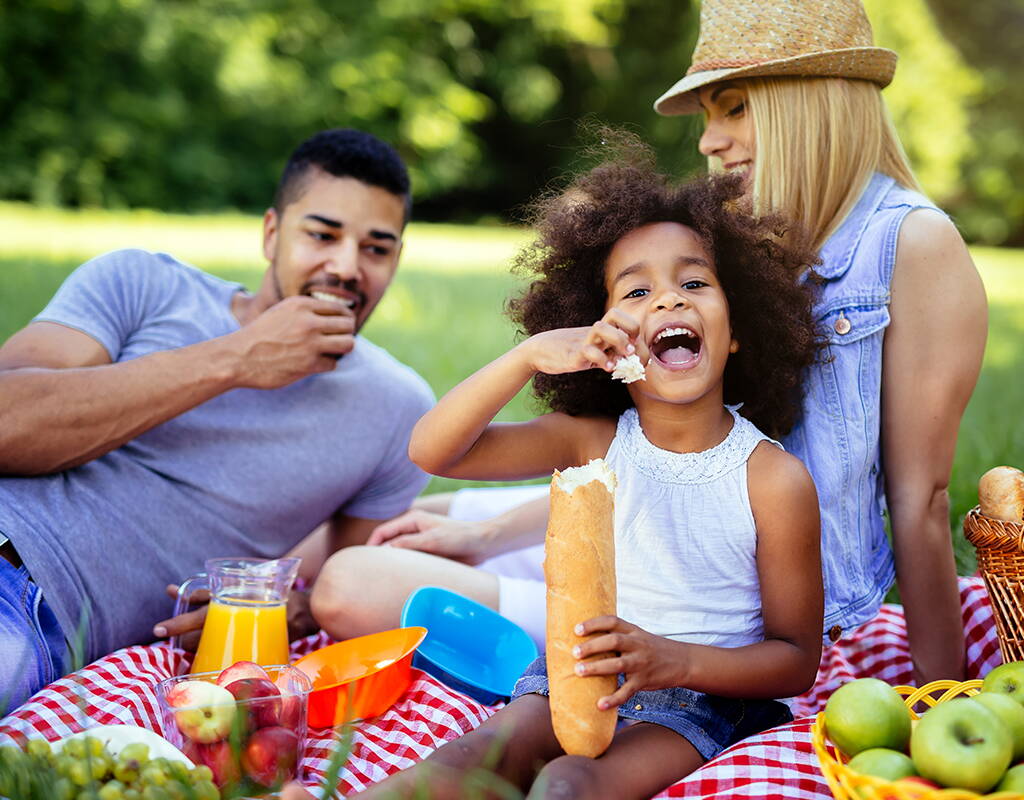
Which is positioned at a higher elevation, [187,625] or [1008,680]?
[1008,680]

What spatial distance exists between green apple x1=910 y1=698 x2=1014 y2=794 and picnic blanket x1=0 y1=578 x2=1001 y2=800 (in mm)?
403

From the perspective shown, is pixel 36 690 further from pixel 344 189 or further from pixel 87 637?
pixel 344 189

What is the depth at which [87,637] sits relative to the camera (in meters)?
2.51

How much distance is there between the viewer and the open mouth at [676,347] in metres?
2.09

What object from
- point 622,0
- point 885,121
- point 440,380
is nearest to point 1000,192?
point 622,0

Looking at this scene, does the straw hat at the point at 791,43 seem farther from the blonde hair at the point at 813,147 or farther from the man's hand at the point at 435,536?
the man's hand at the point at 435,536

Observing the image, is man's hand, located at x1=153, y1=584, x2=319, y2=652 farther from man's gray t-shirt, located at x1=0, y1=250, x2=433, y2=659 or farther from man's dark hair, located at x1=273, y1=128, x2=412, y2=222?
man's dark hair, located at x1=273, y1=128, x2=412, y2=222

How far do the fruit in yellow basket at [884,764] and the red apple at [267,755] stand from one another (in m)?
0.96

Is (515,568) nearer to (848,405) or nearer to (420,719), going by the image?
(420,719)

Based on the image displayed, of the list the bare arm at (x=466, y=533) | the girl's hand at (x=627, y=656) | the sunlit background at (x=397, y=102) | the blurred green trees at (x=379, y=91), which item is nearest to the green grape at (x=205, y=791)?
the girl's hand at (x=627, y=656)

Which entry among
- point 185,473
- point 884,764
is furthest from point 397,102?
point 884,764

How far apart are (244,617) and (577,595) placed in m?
0.98

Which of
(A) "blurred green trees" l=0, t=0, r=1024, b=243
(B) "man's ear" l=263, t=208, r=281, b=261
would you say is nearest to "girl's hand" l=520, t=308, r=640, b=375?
(B) "man's ear" l=263, t=208, r=281, b=261

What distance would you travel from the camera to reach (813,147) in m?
2.59
